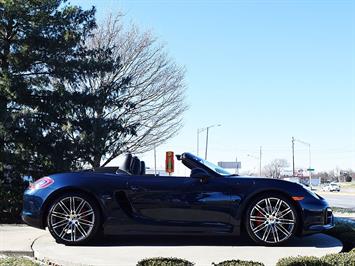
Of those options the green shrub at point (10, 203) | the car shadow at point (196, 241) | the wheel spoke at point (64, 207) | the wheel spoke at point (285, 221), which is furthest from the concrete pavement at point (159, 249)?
the green shrub at point (10, 203)

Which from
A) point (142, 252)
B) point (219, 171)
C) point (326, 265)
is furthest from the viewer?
point (219, 171)

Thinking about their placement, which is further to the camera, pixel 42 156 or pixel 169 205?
pixel 42 156

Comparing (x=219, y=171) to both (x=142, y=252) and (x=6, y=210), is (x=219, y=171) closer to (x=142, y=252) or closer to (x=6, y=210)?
(x=142, y=252)

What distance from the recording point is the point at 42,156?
497 inches

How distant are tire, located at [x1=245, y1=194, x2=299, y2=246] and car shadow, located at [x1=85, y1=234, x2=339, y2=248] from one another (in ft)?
0.47

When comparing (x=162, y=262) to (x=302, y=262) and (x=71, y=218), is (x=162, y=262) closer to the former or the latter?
(x=302, y=262)

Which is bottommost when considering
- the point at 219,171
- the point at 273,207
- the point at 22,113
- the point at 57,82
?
the point at 273,207

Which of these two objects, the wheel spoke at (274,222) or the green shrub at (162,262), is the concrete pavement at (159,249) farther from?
the green shrub at (162,262)

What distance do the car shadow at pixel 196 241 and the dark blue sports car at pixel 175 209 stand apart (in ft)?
0.78

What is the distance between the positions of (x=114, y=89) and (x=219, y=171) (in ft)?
32.3

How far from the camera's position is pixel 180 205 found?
6.45 meters

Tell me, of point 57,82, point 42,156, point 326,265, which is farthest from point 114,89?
point 326,265

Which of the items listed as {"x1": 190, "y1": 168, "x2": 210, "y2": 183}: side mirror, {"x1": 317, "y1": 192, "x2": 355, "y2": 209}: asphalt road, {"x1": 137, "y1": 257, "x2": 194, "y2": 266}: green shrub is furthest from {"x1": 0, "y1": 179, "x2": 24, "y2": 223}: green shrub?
{"x1": 317, "y1": 192, "x2": 355, "y2": 209}: asphalt road

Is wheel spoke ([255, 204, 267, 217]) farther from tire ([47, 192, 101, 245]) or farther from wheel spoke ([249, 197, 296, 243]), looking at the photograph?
tire ([47, 192, 101, 245])
